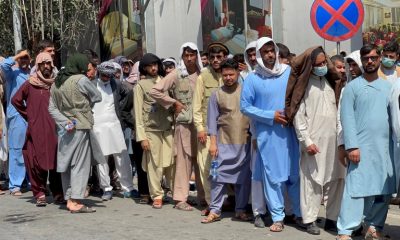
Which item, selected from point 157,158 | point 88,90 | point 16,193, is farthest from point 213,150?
point 16,193

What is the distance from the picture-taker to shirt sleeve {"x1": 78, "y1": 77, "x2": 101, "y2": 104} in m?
7.76

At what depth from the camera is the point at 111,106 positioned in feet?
29.1

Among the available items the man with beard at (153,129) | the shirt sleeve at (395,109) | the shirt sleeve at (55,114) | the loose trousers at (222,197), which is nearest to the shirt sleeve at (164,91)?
the man with beard at (153,129)

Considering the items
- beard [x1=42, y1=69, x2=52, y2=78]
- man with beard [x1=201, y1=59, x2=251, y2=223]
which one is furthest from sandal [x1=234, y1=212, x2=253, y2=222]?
beard [x1=42, y1=69, x2=52, y2=78]

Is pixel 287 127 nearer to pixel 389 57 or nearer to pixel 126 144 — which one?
pixel 389 57

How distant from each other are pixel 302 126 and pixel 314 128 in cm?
11

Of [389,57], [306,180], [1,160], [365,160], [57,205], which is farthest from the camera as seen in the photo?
[1,160]

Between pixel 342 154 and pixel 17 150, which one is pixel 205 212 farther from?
pixel 17 150

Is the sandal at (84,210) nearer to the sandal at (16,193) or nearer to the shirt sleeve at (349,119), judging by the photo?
the sandal at (16,193)

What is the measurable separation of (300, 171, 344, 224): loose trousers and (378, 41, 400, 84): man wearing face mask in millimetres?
1709

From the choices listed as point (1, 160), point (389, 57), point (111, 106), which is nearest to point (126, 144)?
point (111, 106)

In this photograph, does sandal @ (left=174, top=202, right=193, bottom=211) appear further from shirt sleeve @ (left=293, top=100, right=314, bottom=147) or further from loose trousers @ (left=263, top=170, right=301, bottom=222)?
shirt sleeve @ (left=293, top=100, right=314, bottom=147)

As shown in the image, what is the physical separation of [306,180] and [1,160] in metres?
5.01

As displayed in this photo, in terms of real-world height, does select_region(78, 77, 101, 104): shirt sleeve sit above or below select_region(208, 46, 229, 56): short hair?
below
